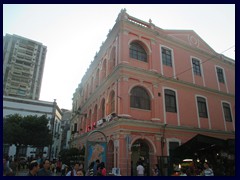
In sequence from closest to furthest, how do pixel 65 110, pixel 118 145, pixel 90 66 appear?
pixel 118 145, pixel 90 66, pixel 65 110

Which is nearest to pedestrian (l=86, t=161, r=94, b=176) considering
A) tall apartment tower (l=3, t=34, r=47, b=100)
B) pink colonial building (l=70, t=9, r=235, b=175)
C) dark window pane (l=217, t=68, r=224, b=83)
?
pink colonial building (l=70, t=9, r=235, b=175)

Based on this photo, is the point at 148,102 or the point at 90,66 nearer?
the point at 148,102

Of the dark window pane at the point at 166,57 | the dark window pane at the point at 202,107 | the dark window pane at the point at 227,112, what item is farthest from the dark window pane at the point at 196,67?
the dark window pane at the point at 227,112

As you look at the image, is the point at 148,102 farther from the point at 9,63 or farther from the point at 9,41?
the point at 9,41

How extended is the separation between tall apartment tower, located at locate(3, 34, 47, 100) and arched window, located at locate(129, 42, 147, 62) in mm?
45050

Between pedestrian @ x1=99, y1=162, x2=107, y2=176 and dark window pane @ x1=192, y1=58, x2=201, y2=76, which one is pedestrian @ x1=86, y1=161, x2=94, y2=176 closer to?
pedestrian @ x1=99, y1=162, x2=107, y2=176

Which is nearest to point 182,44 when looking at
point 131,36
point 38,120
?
point 131,36

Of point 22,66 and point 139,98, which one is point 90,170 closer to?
point 139,98

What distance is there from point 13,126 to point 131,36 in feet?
68.0

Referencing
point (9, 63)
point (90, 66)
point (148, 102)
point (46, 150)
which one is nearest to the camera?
point (148, 102)

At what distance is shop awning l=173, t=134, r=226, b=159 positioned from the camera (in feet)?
43.7

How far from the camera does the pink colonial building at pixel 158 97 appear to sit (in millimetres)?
14469

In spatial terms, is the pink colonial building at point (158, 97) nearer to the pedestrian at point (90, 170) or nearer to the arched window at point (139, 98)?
the arched window at point (139, 98)

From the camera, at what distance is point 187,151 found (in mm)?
14609
